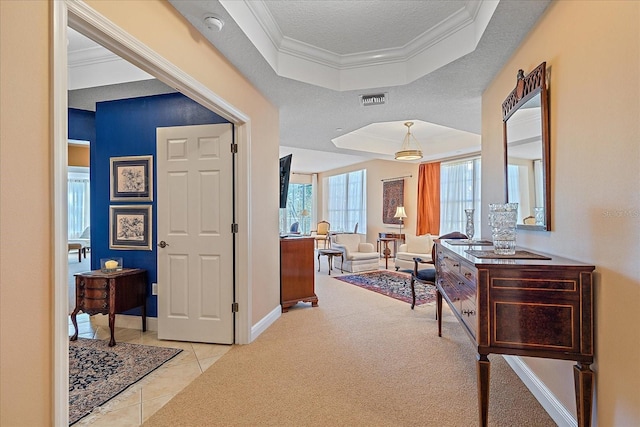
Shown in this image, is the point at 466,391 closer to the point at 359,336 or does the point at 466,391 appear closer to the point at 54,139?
the point at 359,336

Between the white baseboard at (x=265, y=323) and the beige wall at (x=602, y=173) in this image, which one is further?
the white baseboard at (x=265, y=323)

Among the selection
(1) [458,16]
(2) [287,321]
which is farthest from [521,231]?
(2) [287,321]

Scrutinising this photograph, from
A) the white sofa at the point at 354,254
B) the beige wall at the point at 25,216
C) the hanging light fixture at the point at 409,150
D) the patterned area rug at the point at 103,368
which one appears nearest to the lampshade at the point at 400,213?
the white sofa at the point at 354,254

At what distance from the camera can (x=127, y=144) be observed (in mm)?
3434

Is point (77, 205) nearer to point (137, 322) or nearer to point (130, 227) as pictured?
point (130, 227)

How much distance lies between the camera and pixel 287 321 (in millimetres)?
3721

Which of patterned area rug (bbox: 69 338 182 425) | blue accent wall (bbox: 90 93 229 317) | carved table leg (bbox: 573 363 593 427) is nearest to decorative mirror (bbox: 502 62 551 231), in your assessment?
carved table leg (bbox: 573 363 593 427)

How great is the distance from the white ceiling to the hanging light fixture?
3.96 feet

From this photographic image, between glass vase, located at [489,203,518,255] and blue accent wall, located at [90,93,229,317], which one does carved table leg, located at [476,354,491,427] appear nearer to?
glass vase, located at [489,203,518,255]


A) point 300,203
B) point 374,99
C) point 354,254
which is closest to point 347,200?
point 300,203

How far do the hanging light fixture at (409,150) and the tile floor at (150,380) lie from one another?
414 centimetres

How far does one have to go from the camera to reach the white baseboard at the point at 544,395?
1757 millimetres

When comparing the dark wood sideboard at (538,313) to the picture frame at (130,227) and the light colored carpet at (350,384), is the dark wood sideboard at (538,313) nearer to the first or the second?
the light colored carpet at (350,384)

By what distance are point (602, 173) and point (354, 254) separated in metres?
5.55
